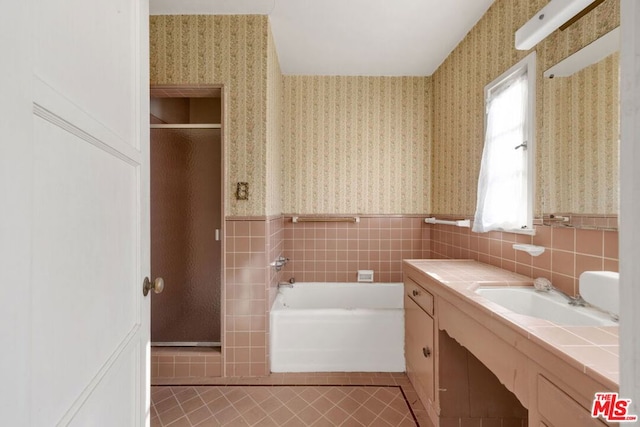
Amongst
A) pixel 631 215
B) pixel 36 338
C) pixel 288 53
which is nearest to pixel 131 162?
pixel 36 338

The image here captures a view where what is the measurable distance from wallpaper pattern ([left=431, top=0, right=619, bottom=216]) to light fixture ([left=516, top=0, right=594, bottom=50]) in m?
0.07

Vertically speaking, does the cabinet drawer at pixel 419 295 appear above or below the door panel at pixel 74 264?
below

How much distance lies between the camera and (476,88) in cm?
218

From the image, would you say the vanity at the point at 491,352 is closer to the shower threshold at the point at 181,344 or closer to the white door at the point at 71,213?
the white door at the point at 71,213

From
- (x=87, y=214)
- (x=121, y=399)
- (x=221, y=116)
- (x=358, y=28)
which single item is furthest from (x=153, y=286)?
(x=358, y=28)

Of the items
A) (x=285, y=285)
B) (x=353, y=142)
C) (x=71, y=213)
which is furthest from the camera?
(x=353, y=142)

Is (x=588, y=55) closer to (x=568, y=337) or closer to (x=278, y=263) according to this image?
(x=568, y=337)

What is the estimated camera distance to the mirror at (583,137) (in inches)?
45.1

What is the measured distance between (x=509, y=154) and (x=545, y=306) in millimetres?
893

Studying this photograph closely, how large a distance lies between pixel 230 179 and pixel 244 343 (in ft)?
3.88

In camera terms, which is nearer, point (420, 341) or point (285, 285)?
point (420, 341)

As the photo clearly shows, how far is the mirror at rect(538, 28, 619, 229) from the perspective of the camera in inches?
45.1

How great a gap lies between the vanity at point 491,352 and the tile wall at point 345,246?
2.73 feet

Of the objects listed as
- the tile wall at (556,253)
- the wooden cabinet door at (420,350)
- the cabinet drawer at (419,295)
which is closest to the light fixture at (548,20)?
the tile wall at (556,253)
